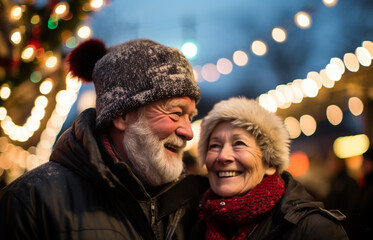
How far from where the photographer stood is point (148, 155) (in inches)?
103

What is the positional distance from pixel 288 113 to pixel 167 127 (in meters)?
8.96

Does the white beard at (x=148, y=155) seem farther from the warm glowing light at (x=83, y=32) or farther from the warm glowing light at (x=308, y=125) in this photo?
the warm glowing light at (x=308, y=125)

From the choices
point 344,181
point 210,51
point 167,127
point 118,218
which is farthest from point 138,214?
point 210,51

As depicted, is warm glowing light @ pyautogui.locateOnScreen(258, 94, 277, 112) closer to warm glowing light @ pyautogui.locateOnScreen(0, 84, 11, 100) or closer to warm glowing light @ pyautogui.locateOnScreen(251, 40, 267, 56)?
warm glowing light @ pyautogui.locateOnScreen(251, 40, 267, 56)

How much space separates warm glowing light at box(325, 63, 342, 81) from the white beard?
4956mm

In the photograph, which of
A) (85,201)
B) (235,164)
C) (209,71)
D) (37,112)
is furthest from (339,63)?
(37,112)

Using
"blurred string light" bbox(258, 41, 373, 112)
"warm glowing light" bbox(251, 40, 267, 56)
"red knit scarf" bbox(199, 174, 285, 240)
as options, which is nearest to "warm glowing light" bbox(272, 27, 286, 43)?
"warm glowing light" bbox(251, 40, 267, 56)

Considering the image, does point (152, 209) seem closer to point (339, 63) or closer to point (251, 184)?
point (251, 184)

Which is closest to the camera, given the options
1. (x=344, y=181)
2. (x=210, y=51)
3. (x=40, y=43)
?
(x=40, y=43)

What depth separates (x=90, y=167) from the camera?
7.75 ft

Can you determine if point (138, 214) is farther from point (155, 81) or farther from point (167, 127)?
point (155, 81)

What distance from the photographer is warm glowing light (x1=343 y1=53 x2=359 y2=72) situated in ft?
19.8

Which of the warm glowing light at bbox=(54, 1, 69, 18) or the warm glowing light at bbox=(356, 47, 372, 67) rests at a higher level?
the warm glowing light at bbox=(54, 1, 69, 18)

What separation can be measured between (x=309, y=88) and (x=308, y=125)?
31.2 feet
